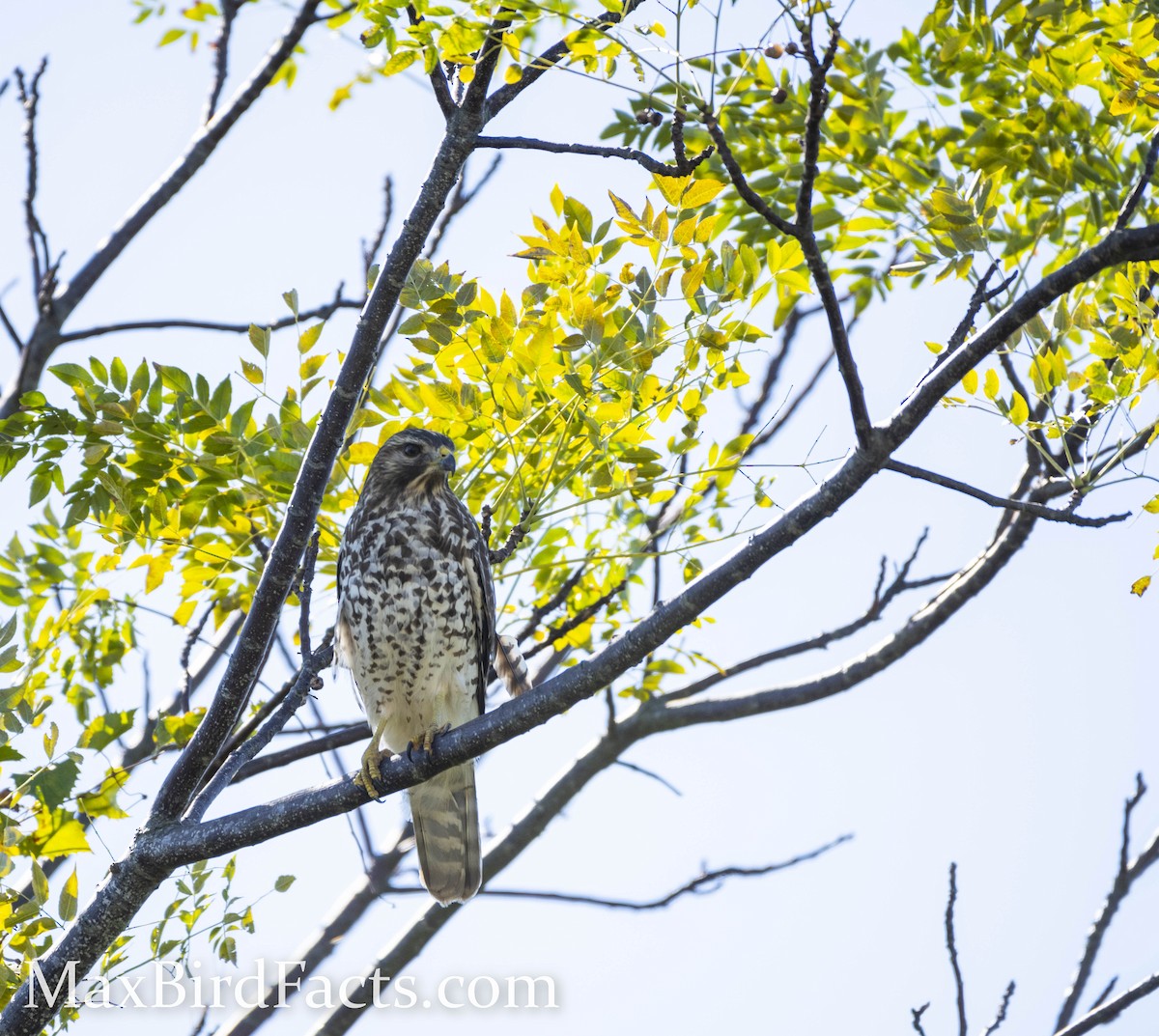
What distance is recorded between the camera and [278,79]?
6.30 m

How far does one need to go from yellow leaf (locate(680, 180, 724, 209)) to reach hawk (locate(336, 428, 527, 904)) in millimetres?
1536

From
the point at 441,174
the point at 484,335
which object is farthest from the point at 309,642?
the point at 441,174

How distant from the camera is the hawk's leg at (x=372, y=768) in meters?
3.54

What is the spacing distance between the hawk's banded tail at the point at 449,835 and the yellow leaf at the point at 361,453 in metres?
1.45

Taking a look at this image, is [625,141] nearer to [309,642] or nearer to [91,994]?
[309,642]

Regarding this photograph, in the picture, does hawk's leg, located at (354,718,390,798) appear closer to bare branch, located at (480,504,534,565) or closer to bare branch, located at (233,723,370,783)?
bare branch, located at (233,723,370,783)

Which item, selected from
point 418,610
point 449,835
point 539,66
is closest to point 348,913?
point 449,835

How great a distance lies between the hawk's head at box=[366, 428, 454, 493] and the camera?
484 centimetres

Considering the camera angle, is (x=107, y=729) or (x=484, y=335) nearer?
(x=484, y=335)

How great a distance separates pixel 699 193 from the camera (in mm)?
3545

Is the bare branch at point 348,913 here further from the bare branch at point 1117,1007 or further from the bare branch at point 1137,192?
the bare branch at point 1137,192

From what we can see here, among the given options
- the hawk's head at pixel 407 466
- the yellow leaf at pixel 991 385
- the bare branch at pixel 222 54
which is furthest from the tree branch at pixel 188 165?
the yellow leaf at pixel 991 385

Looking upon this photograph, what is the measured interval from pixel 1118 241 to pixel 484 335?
5.94 ft

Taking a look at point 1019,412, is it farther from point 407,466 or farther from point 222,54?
point 222,54
